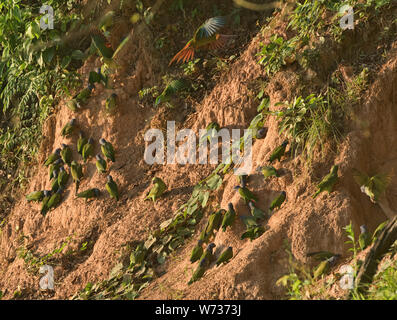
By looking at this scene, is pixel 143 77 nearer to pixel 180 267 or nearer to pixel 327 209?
pixel 180 267

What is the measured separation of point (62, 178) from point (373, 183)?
3557 mm

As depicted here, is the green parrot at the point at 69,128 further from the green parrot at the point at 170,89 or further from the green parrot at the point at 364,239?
the green parrot at the point at 364,239

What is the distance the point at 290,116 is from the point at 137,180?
2.01 m

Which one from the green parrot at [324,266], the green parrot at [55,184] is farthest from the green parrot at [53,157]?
the green parrot at [324,266]

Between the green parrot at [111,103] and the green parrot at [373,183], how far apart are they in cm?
309

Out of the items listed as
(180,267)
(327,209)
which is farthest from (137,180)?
(327,209)

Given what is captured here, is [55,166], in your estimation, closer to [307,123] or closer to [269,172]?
[269,172]

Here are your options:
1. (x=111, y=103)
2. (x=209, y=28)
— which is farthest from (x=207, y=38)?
(x=111, y=103)

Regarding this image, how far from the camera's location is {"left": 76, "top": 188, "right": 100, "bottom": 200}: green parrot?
7.46 metres

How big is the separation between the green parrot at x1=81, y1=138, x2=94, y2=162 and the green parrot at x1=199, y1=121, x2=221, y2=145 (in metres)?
1.32

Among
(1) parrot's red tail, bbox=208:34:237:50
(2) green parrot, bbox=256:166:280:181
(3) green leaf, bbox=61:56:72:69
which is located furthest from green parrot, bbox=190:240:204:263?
(3) green leaf, bbox=61:56:72:69

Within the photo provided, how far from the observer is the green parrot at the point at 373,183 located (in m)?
5.80

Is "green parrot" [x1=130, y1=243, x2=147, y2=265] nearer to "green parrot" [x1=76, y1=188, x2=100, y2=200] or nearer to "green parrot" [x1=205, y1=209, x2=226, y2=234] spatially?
"green parrot" [x1=205, y1=209, x2=226, y2=234]

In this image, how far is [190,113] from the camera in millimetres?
7668
